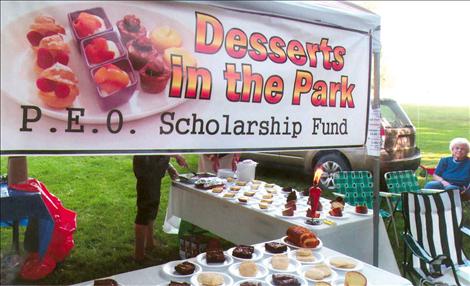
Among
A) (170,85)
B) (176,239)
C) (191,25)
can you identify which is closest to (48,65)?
(170,85)

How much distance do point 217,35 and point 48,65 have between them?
75cm

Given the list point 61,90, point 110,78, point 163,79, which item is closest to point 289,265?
point 163,79

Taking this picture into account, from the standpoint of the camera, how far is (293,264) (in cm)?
225

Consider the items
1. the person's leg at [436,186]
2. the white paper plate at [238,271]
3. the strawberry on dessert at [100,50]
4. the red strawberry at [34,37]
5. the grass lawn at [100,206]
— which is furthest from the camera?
the person's leg at [436,186]

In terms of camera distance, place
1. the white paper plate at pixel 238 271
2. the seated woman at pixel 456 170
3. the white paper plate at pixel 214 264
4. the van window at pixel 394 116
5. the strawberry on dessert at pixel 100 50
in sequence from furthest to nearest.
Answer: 1. the van window at pixel 394 116
2. the seated woman at pixel 456 170
3. the white paper plate at pixel 214 264
4. the white paper plate at pixel 238 271
5. the strawberry on dessert at pixel 100 50

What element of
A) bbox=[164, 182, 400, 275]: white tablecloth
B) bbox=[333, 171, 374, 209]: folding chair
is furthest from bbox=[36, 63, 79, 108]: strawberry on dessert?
bbox=[333, 171, 374, 209]: folding chair

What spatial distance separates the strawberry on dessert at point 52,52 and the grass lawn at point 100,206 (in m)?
0.81

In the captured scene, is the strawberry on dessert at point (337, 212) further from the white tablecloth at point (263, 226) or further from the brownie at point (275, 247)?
the brownie at point (275, 247)

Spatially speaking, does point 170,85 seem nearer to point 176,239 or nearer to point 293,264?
point 293,264

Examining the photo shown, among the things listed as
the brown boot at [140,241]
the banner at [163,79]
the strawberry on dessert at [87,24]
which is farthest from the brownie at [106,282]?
the brown boot at [140,241]

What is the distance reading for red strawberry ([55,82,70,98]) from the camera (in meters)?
1.63

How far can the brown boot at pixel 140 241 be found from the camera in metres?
4.21

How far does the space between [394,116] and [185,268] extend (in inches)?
225

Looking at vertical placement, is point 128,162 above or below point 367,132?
below
